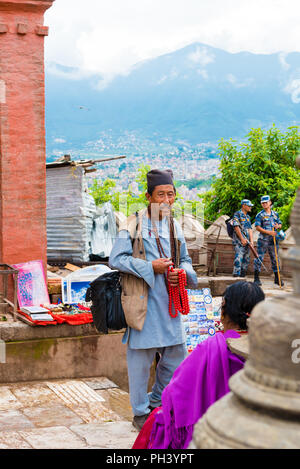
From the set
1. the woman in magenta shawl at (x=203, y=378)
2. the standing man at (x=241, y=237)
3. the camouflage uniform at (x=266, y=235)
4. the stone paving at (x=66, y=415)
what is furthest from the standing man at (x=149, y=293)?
the standing man at (x=241, y=237)

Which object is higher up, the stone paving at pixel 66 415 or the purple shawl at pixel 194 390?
the purple shawl at pixel 194 390

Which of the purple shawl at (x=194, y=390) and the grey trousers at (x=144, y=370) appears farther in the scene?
the grey trousers at (x=144, y=370)

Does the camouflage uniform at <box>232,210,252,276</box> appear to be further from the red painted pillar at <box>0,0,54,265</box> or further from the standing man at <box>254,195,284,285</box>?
the red painted pillar at <box>0,0,54,265</box>

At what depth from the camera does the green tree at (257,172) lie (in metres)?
23.5

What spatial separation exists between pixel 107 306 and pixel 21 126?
402 centimetres

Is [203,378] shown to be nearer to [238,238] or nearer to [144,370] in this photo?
[144,370]

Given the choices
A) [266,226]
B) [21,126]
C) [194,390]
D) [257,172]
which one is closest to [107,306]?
[194,390]

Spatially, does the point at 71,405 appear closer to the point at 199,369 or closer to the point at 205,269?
the point at 199,369

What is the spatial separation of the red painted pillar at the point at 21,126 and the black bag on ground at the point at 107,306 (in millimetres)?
3528

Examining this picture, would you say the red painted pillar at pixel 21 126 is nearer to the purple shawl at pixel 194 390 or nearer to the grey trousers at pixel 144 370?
the grey trousers at pixel 144 370

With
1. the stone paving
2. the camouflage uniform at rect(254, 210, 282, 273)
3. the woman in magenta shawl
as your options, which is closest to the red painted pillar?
the stone paving

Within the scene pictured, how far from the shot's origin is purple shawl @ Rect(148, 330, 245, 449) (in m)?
3.49

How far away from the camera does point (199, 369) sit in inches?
139

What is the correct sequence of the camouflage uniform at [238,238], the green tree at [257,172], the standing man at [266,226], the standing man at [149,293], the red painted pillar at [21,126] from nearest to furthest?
the standing man at [149,293]
the red painted pillar at [21,126]
the standing man at [266,226]
the camouflage uniform at [238,238]
the green tree at [257,172]
